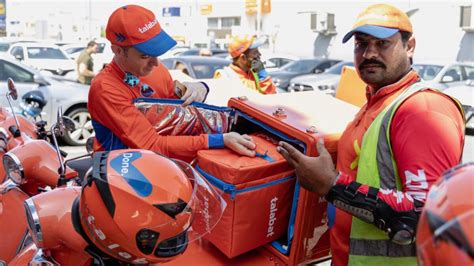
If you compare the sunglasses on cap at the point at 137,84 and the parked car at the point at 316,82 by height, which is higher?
the sunglasses on cap at the point at 137,84

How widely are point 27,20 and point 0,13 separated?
57.2 meters

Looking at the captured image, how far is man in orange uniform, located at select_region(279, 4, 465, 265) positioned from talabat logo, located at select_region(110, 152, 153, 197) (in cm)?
63

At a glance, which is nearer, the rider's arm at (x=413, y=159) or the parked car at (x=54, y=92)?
the rider's arm at (x=413, y=159)

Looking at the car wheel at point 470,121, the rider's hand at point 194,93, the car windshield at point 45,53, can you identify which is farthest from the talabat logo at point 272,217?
the car windshield at point 45,53

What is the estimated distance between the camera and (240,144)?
2.07 metres

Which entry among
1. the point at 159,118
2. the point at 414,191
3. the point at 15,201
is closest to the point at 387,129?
the point at 414,191

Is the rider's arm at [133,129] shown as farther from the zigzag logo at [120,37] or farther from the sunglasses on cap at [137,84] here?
the zigzag logo at [120,37]

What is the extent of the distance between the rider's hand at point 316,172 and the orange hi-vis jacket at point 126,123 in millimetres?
465

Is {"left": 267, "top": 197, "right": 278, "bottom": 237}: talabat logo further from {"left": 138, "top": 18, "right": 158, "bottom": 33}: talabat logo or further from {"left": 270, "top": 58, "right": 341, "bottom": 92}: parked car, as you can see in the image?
{"left": 270, "top": 58, "right": 341, "bottom": 92}: parked car

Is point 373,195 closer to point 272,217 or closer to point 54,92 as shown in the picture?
point 272,217

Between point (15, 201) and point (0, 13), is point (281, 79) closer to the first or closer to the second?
point (0, 13)

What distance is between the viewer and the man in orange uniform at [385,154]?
153cm

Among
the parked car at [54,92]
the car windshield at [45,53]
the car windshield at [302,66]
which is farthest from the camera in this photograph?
the car windshield at [45,53]

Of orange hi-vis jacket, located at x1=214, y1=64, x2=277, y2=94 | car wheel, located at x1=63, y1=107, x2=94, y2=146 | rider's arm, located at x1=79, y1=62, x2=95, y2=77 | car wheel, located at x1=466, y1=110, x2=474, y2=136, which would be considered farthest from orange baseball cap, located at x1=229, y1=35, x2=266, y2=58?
car wheel, located at x1=466, y1=110, x2=474, y2=136
